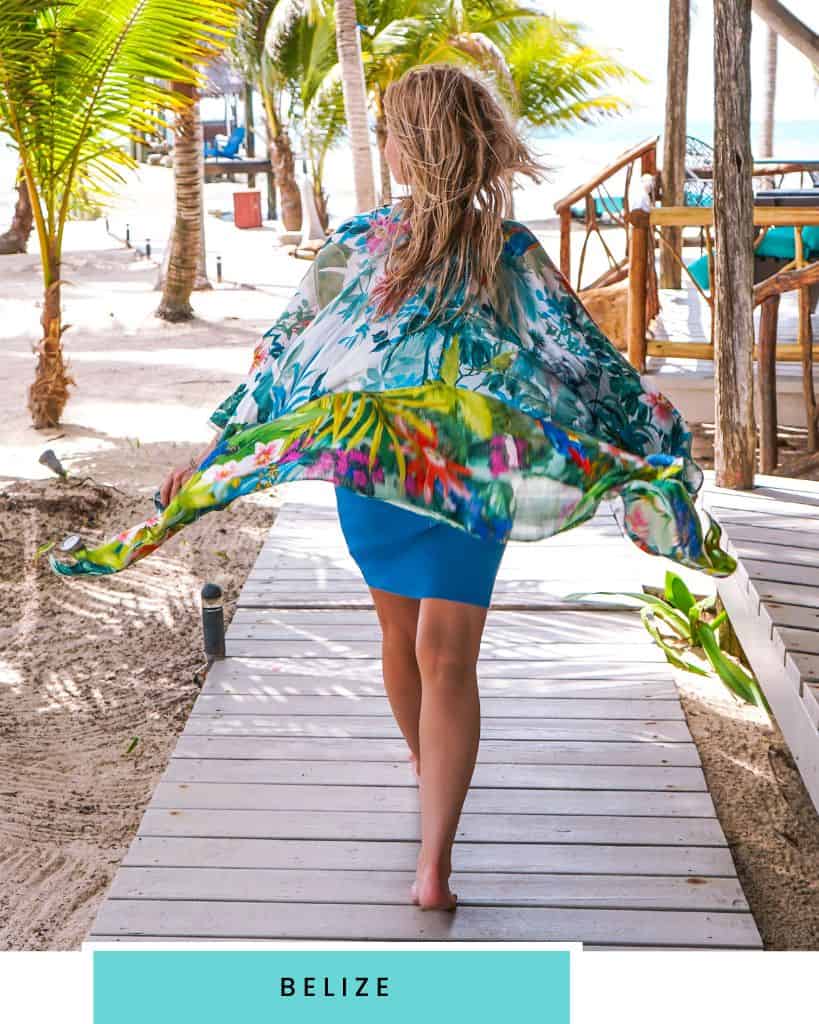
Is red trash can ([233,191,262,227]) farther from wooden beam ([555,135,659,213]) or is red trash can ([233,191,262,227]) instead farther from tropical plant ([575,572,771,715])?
tropical plant ([575,572,771,715])

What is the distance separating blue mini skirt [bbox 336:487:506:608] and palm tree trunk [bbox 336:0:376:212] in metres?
7.98

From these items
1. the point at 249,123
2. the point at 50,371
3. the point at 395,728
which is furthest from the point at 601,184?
the point at 249,123

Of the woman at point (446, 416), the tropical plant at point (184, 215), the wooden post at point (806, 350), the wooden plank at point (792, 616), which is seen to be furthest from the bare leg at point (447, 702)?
the tropical plant at point (184, 215)

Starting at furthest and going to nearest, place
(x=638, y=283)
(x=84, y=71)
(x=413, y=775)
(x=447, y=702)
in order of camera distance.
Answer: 1. (x=84, y=71)
2. (x=638, y=283)
3. (x=413, y=775)
4. (x=447, y=702)

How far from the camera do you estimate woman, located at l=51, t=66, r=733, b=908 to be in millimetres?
2152

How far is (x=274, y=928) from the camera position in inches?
95.5

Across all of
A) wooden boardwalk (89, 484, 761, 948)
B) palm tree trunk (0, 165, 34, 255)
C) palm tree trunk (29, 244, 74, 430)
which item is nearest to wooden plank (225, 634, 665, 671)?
wooden boardwalk (89, 484, 761, 948)

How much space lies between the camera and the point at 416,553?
7.38 ft

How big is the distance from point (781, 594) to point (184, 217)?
867 centimetres

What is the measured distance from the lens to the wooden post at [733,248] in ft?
13.9

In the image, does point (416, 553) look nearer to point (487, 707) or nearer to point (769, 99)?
point (487, 707)

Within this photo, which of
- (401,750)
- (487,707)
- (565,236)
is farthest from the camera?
(565,236)

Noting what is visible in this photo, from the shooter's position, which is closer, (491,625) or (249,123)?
(491,625)

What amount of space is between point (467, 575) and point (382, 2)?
16488 mm
